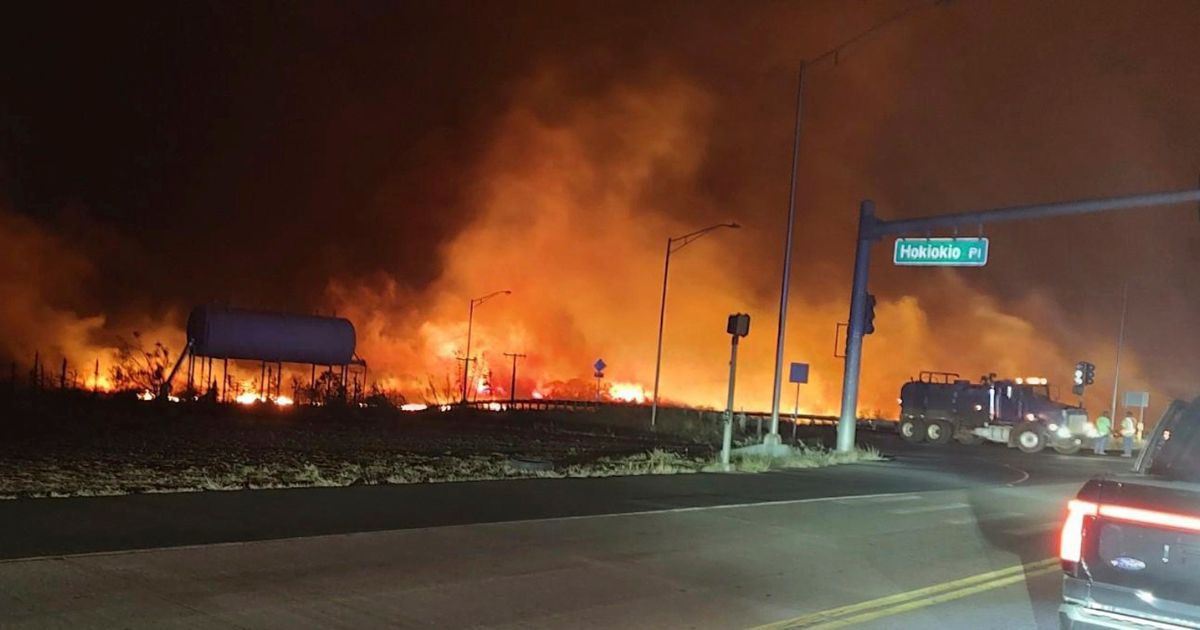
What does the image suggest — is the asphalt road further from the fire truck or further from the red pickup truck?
the fire truck

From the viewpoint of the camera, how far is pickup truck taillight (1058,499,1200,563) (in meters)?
5.42

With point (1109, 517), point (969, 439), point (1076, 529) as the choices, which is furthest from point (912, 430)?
point (1109, 517)

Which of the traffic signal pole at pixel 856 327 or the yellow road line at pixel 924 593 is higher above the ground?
the traffic signal pole at pixel 856 327

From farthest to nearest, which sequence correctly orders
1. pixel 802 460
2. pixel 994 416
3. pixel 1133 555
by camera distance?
pixel 994 416 < pixel 802 460 < pixel 1133 555

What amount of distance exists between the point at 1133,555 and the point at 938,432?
35.4 metres

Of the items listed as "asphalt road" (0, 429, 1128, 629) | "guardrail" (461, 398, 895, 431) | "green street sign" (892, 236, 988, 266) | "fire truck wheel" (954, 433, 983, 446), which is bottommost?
"guardrail" (461, 398, 895, 431)

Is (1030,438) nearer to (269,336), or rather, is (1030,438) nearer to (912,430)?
(912,430)

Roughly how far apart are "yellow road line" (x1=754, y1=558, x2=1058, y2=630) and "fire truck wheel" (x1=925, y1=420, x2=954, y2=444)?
2875 centimetres

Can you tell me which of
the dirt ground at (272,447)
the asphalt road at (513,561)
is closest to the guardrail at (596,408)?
the dirt ground at (272,447)

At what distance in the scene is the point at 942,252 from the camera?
23.8 m

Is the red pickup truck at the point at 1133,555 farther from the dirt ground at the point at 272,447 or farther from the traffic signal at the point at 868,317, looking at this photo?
the traffic signal at the point at 868,317

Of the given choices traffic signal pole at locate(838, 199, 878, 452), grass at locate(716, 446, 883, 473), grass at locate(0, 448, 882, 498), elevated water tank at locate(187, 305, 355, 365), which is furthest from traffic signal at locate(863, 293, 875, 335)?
elevated water tank at locate(187, 305, 355, 365)

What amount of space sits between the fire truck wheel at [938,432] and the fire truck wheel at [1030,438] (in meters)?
2.65

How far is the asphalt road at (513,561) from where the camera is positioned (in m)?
7.56
